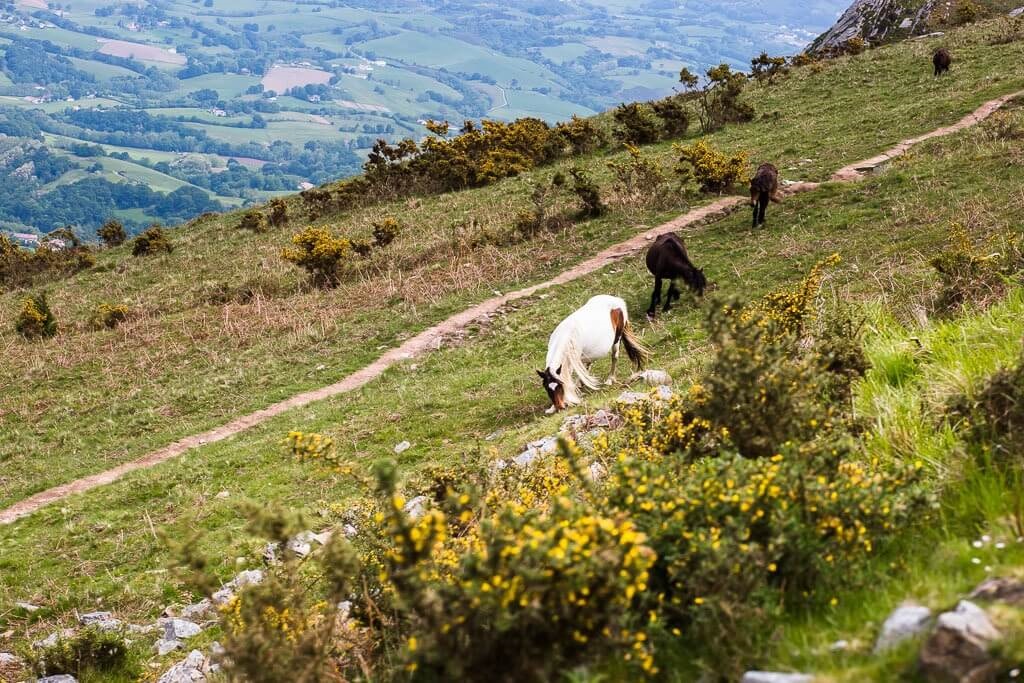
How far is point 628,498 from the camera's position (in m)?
4.50

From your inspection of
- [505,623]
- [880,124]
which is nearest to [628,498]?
[505,623]

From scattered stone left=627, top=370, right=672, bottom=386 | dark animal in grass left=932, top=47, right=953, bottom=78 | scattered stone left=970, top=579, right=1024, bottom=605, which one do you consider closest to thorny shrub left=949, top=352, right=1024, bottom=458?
scattered stone left=970, top=579, right=1024, bottom=605

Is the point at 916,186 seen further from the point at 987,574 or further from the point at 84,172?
the point at 84,172

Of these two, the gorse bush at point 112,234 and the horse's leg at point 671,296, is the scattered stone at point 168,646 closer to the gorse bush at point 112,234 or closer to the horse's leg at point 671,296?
the horse's leg at point 671,296

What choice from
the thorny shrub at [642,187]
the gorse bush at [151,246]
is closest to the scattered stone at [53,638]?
the thorny shrub at [642,187]

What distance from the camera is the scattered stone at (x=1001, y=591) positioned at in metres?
3.56

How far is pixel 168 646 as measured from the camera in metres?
8.27

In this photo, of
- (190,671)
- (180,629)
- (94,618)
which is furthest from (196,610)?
(190,671)

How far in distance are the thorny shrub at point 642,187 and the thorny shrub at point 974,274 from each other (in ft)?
52.0

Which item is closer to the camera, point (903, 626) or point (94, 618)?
point (903, 626)

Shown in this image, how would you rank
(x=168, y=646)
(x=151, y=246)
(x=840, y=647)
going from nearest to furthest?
(x=840, y=647) < (x=168, y=646) < (x=151, y=246)

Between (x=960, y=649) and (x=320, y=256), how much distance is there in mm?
24489

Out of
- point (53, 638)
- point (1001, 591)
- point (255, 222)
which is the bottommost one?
point (53, 638)

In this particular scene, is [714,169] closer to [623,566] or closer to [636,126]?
[636,126]
